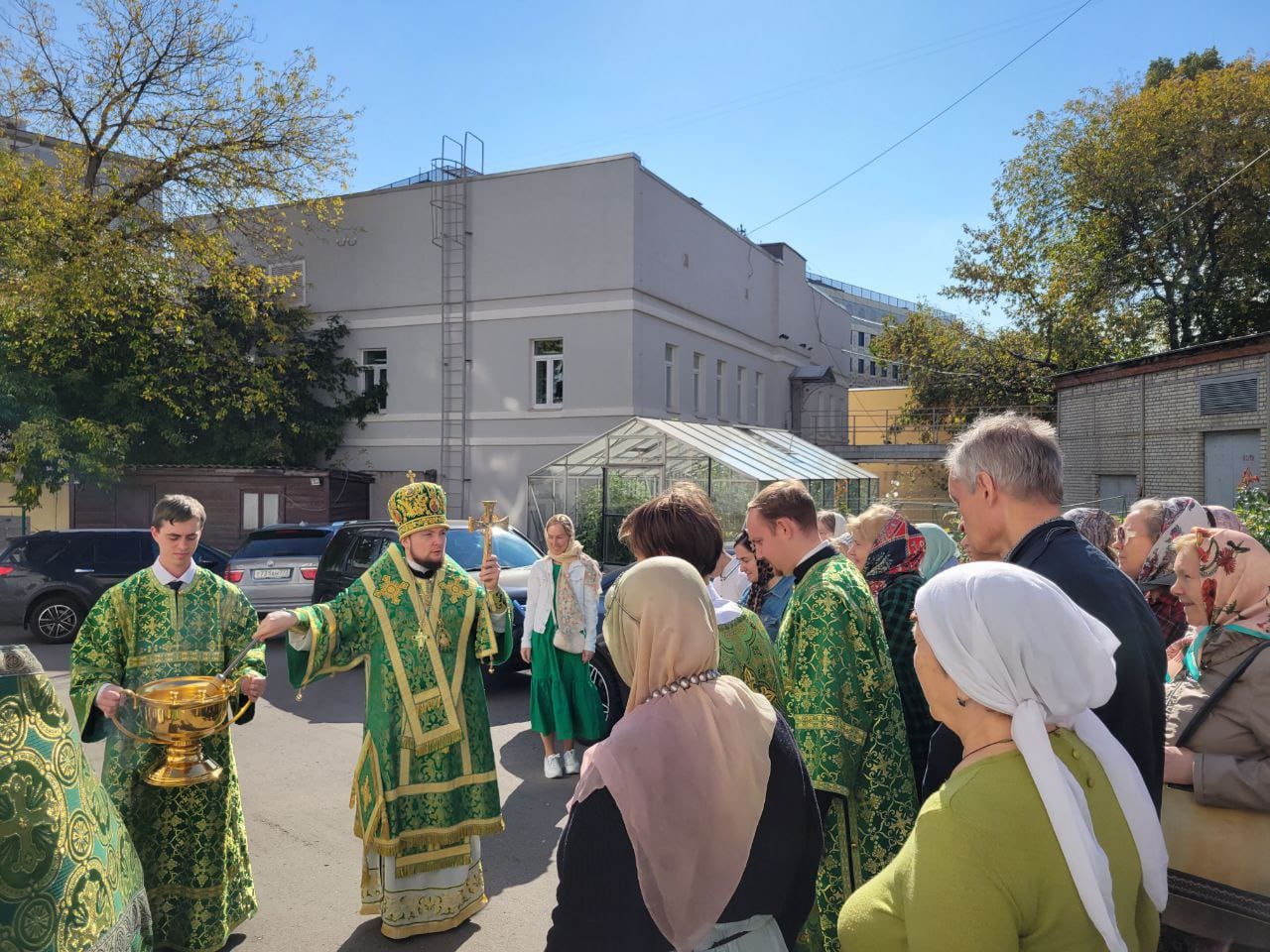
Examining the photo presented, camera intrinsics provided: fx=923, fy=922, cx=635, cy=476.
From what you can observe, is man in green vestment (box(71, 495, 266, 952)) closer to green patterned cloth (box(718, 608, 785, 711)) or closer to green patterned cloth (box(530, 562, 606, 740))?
green patterned cloth (box(718, 608, 785, 711))

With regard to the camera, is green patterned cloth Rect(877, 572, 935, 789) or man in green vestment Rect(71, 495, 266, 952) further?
man in green vestment Rect(71, 495, 266, 952)

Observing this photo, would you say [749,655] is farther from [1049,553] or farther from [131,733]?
[131,733]

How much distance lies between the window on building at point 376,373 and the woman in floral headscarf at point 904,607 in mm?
22467

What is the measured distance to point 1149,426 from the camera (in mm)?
17250

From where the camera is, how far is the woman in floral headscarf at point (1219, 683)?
8.25ft

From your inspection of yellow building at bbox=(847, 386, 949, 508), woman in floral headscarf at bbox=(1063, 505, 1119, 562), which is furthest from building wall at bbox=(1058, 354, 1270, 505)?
woman in floral headscarf at bbox=(1063, 505, 1119, 562)

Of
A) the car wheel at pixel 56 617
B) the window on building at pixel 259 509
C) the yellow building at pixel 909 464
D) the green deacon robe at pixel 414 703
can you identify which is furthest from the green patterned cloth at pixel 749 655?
the yellow building at pixel 909 464

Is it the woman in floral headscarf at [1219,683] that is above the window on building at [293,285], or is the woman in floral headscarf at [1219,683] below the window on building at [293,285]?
below

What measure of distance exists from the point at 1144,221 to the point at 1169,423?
14.0m

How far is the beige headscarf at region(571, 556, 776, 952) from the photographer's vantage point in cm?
180

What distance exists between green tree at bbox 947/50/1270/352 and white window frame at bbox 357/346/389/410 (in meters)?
19.4

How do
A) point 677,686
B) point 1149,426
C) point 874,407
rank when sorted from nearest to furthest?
point 677,686 → point 1149,426 → point 874,407

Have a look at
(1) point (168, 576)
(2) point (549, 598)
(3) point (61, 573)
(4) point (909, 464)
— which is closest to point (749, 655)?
(1) point (168, 576)

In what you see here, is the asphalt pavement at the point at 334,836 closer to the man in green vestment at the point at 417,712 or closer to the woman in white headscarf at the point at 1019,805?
the man in green vestment at the point at 417,712
